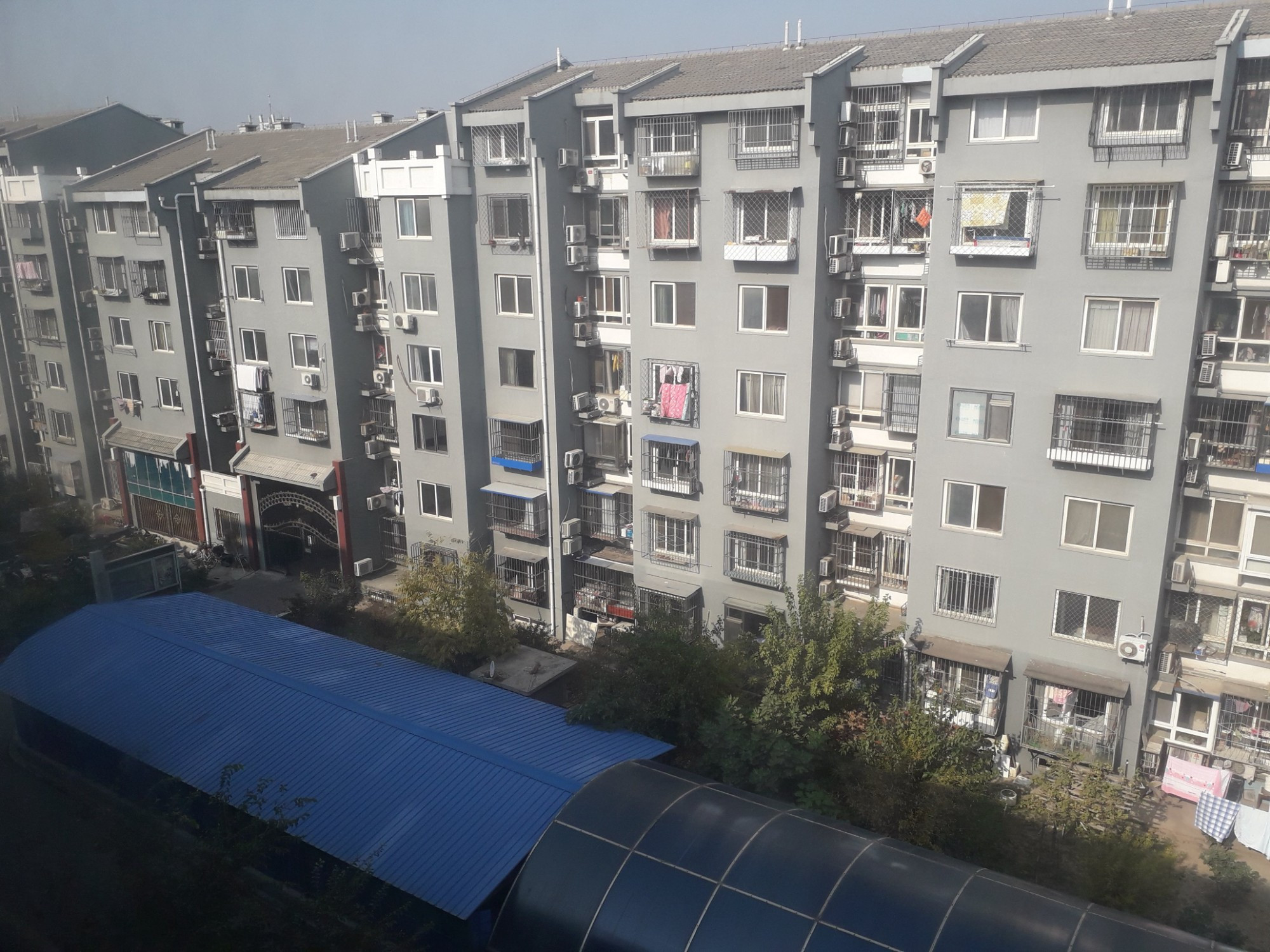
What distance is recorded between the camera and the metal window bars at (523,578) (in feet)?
68.1

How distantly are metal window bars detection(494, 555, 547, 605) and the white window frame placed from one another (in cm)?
1035

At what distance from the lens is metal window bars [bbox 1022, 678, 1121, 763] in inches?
574

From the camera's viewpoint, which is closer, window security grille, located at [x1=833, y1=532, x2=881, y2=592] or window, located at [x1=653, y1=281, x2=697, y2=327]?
window security grille, located at [x1=833, y1=532, x2=881, y2=592]

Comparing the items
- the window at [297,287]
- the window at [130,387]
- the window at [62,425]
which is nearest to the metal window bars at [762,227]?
the window at [297,287]

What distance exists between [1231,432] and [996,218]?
4504 mm

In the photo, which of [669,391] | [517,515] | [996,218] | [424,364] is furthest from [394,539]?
[996,218]

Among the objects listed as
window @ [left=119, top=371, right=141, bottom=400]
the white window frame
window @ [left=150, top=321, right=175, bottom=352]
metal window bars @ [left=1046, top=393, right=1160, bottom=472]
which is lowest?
the white window frame

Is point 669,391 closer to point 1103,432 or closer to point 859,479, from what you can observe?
point 859,479

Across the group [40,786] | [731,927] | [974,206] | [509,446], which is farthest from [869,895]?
[509,446]

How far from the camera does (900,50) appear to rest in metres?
16.5

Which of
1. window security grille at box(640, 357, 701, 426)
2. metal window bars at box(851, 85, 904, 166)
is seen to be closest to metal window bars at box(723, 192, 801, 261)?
metal window bars at box(851, 85, 904, 166)

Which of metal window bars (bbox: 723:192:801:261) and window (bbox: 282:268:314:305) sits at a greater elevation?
metal window bars (bbox: 723:192:801:261)

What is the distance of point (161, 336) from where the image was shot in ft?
81.8

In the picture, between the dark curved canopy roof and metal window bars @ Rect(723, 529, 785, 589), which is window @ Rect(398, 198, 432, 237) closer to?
metal window bars @ Rect(723, 529, 785, 589)
